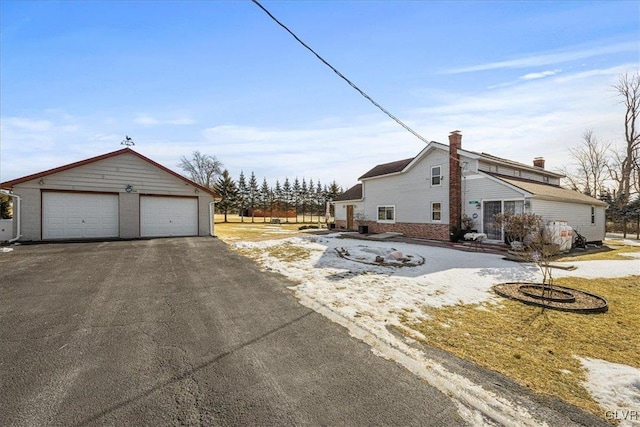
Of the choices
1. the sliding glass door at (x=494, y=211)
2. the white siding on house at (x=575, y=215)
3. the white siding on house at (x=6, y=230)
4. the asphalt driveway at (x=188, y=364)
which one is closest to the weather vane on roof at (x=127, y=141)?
the white siding on house at (x=6, y=230)

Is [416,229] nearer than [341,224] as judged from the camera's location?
Yes

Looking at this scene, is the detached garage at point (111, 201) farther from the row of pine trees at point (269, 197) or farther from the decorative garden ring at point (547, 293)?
the row of pine trees at point (269, 197)

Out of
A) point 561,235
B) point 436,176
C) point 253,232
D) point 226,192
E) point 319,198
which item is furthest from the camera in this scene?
point 319,198

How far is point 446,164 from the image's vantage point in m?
17.4

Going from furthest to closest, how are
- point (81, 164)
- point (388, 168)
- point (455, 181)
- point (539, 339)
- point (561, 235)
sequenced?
point (388, 168)
point (455, 181)
point (81, 164)
point (561, 235)
point (539, 339)

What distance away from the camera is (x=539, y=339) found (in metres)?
4.23

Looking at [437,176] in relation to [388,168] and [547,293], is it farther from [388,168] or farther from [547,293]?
[547,293]

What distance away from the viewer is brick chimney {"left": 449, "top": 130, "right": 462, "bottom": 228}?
16.6 m

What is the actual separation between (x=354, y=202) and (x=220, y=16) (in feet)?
65.7

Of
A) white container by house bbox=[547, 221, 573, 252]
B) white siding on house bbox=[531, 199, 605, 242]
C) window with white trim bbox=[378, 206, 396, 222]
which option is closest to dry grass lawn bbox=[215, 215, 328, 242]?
window with white trim bbox=[378, 206, 396, 222]

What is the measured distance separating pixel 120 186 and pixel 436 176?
18208mm

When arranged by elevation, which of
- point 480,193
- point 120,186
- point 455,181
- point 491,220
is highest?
point 455,181

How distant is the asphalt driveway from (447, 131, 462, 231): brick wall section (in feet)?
44.6

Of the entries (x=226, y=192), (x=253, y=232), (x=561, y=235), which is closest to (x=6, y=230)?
(x=253, y=232)
